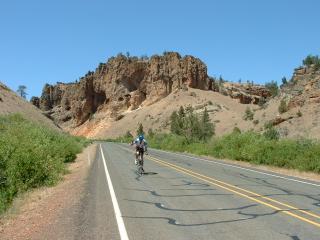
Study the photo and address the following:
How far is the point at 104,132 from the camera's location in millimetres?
152625

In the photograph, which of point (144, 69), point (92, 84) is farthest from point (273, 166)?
point (92, 84)

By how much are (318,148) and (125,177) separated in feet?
35.1

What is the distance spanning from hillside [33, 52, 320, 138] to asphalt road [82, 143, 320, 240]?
251ft

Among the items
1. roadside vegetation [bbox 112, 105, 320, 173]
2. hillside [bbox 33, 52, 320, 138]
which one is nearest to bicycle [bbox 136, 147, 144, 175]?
roadside vegetation [bbox 112, 105, 320, 173]

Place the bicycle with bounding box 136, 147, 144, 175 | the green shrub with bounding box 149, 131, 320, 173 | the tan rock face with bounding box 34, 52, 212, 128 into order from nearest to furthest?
the bicycle with bounding box 136, 147, 144, 175
the green shrub with bounding box 149, 131, 320, 173
the tan rock face with bounding box 34, 52, 212, 128

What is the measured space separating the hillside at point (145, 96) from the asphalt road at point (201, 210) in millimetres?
76543

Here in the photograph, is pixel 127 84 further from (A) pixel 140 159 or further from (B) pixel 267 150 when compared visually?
(A) pixel 140 159

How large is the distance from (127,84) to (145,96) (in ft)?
31.7

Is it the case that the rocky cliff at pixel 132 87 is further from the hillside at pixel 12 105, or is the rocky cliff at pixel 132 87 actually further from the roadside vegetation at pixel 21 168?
the roadside vegetation at pixel 21 168

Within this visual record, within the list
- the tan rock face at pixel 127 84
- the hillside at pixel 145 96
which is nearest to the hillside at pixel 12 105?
the hillside at pixel 145 96

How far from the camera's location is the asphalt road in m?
9.44

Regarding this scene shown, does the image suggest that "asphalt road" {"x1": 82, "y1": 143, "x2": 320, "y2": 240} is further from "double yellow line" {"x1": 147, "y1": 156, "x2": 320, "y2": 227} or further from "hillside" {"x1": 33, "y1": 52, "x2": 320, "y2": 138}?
"hillside" {"x1": 33, "y1": 52, "x2": 320, "y2": 138}

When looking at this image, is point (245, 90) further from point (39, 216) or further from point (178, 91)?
point (39, 216)

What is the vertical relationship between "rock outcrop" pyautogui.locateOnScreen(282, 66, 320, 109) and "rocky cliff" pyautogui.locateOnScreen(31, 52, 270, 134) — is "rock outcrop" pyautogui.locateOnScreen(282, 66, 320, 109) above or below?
below
